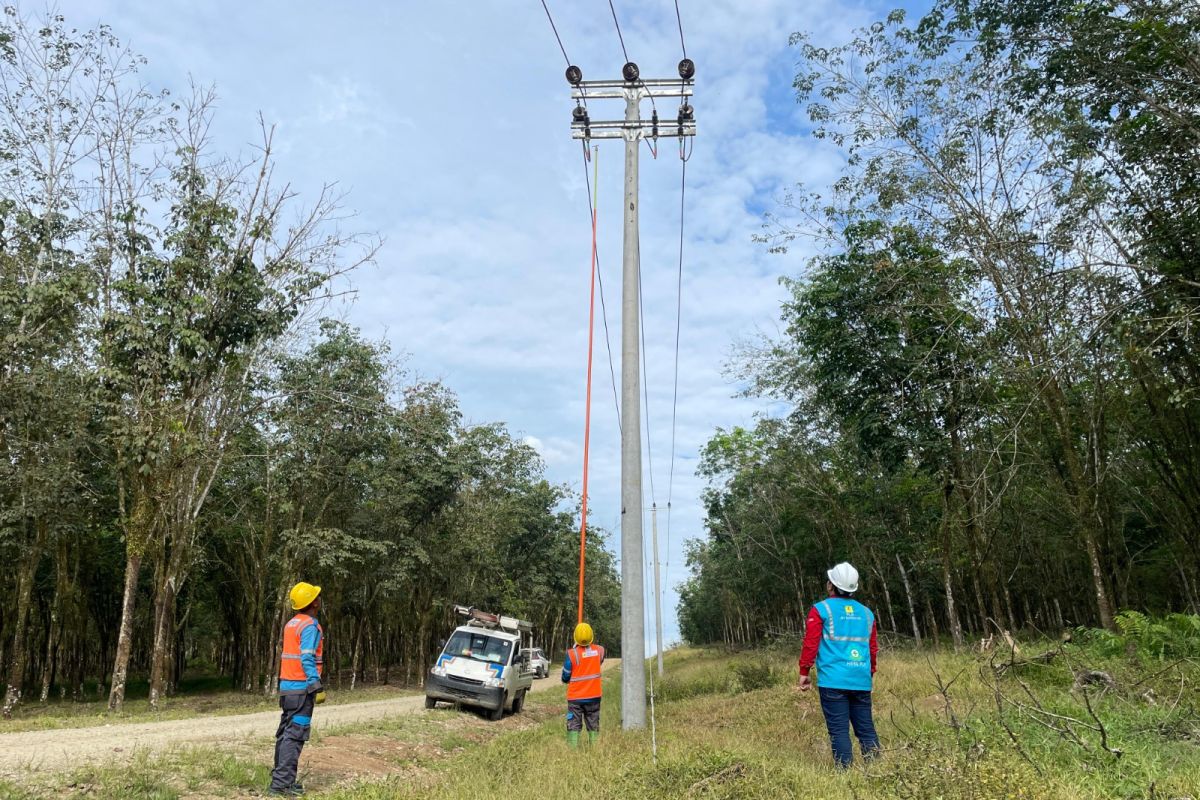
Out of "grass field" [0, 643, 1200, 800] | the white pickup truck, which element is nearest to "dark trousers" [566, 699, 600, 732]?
"grass field" [0, 643, 1200, 800]

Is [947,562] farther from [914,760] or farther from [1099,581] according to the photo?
[914,760]

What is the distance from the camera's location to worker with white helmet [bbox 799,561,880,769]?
21.9 feet

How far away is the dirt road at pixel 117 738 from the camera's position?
8453mm

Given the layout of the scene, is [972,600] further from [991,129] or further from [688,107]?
[688,107]

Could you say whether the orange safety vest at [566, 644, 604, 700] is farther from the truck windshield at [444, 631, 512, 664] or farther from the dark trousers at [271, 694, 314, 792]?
the truck windshield at [444, 631, 512, 664]

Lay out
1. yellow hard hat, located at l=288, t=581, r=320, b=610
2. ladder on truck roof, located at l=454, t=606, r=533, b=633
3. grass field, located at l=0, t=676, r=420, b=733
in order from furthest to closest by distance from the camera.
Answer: ladder on truck roof, located at l=454, t=606, r=533, b=633 < grass field, located at l=0, t=676, r=420, b=733 < yellow hard hat, located at l=288, t=581, r=320, b=610

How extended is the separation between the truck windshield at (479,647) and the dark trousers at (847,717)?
1368 centimetres

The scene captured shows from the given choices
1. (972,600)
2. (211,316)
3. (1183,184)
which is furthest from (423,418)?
(972,600)

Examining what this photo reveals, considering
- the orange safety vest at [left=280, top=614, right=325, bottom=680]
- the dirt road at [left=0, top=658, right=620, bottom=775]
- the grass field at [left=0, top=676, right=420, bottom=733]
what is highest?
the orange safety vest at [left=280, top=614, right=325, bottom=680]

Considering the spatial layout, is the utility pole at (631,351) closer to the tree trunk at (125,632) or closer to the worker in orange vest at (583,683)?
the worker in orange vest at (583,683)

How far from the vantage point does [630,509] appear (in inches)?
432

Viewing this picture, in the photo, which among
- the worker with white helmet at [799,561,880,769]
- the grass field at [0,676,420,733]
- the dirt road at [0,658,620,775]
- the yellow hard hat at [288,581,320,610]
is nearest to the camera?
the worker with white helmet at [799,561,880,769]

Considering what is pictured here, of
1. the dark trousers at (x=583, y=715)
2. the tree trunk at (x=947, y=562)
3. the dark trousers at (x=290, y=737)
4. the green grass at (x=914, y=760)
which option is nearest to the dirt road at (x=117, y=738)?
the dark trousers at (x=290, y=737)

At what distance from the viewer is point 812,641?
678 cm
